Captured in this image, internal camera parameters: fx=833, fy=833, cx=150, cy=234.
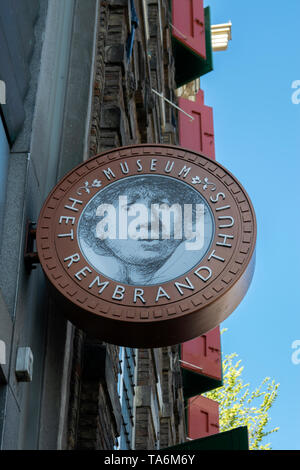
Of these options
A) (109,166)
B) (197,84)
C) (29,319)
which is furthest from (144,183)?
(197,84)

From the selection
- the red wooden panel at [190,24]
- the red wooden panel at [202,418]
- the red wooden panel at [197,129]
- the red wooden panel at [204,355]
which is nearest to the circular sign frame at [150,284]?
the red wooden panel at [204,355]

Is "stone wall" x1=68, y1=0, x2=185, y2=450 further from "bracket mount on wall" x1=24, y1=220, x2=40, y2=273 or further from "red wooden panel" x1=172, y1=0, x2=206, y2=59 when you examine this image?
"red wooden panel" x1=172, y1=0, x2=206, y2=59

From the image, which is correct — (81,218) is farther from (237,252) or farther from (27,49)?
(27,49)

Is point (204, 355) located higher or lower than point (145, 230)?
higher

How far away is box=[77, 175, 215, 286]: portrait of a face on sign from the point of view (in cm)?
664

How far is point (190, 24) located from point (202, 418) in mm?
10551

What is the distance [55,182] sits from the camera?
8.27 metres

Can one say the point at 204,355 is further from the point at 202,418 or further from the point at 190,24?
the point at 190,24

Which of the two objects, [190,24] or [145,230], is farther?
[190,24]

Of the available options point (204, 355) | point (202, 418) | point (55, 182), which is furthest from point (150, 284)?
point (202, 418)

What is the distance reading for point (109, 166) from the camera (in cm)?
725

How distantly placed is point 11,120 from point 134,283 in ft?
5.90

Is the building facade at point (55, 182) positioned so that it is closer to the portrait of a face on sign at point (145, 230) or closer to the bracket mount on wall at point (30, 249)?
the bracket mount on wall at point (30, 249)

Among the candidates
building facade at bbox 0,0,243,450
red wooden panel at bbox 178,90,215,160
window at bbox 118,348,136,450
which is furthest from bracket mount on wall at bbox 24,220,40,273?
red wooden panel at bbox 178,90,215,160
